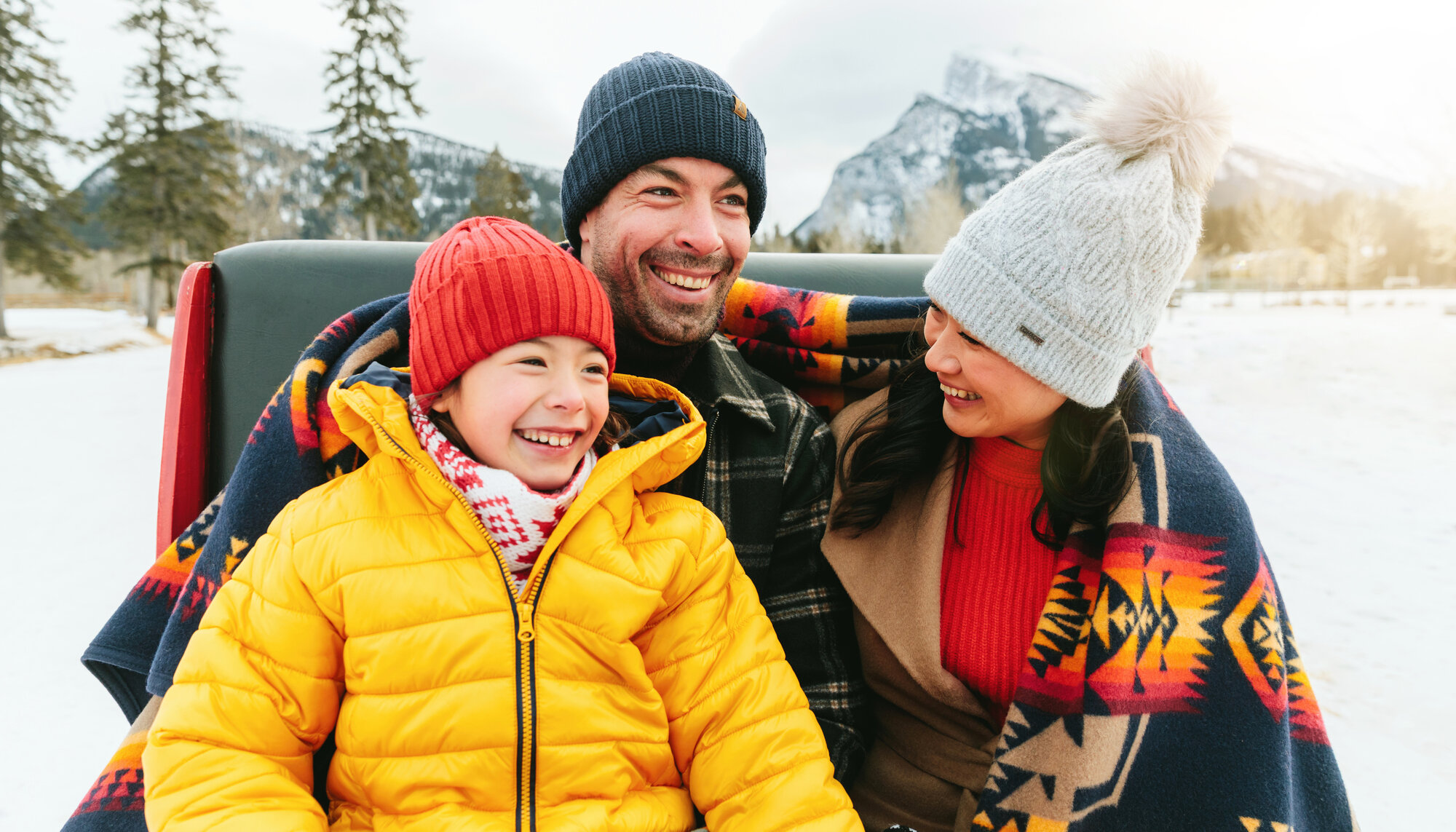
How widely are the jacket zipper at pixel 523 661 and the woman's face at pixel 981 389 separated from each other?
0.80 m

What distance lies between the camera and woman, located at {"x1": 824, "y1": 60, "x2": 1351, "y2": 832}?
1204mm

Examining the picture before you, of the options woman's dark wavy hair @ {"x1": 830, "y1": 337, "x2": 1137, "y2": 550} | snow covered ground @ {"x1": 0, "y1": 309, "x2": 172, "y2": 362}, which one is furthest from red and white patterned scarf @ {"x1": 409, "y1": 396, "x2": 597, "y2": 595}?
snow covered ground @ {"x1": 0, "y1": 309, "x2": 172, "y2": 362}

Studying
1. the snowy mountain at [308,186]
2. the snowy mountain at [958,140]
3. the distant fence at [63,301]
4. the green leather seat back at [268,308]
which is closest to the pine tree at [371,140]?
the snowy mountain at [308,186]

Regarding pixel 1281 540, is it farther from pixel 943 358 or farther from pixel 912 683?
pixel 943 358

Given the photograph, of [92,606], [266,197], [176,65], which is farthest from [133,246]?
[92,606]

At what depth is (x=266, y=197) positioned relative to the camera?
102ft

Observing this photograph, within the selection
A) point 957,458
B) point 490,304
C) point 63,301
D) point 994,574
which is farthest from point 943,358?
point 63,301

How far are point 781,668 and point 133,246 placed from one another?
84.1ft

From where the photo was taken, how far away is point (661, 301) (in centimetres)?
165

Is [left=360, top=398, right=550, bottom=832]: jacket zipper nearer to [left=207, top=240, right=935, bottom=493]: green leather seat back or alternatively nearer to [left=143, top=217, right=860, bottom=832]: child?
[left=143, top=217, right=860, bottom=832]: child

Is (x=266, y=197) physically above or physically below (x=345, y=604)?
above

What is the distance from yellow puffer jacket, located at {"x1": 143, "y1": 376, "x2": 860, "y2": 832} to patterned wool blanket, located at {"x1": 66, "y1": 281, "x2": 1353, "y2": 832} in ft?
0.98

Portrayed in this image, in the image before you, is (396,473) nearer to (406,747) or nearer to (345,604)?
(345,604)

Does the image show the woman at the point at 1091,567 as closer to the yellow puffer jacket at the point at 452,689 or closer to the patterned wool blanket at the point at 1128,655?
the patterned wool blanket at the point at 1128,655
